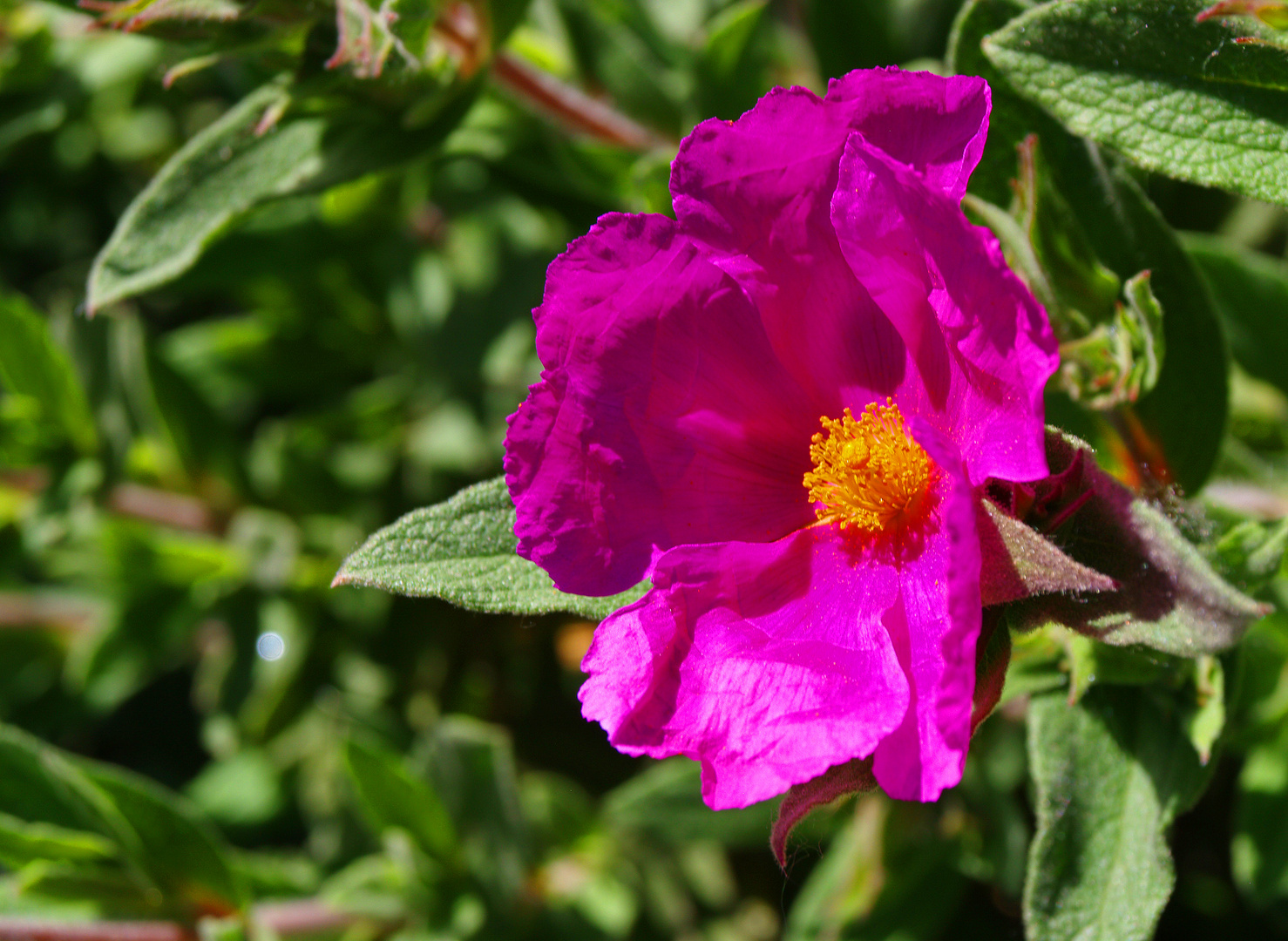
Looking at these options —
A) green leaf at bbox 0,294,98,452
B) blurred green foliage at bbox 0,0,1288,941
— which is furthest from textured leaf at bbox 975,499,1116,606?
green leaf at bbox 0,294,98,452

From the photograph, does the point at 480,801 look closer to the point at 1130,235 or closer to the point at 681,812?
the point at 681,812

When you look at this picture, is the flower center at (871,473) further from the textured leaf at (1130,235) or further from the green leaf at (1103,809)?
the textured leaf at (1130,235)

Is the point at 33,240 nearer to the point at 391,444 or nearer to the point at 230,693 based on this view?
the point at 391,444

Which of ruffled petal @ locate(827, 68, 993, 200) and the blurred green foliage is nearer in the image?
ruffled petal @ locate(827, 68, 993, 200)

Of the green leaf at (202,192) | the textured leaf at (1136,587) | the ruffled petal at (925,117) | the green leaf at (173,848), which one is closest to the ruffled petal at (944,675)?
the textured leaf at (1136,587)

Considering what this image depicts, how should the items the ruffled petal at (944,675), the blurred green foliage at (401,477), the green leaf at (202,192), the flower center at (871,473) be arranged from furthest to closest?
the green leaf at (202,192)
the blurred green foliage at (401,477)
the flower center at (871,473)
the ruffled petal at (944,675)

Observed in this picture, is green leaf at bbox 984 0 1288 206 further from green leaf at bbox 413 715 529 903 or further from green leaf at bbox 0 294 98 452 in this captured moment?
green leaf at bbox 0 294 98 452
